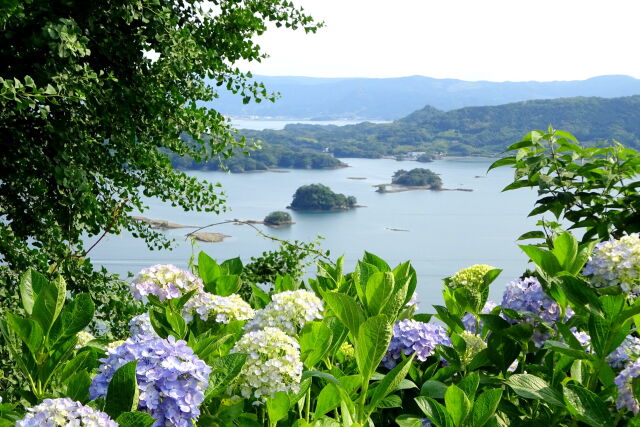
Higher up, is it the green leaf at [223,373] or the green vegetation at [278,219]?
the green leaf at [223,373]

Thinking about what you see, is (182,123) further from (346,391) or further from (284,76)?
(284,76)

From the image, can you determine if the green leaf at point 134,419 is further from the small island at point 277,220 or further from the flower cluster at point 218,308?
the small island at point 277,220

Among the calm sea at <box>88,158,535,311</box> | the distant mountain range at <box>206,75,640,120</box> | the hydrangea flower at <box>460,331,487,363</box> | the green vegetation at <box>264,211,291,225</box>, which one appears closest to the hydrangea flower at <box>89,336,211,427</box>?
the hydrangea flower at <box>460,331,487,363</box>

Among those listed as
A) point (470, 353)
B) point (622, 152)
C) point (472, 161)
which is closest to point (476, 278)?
point (470, 353)

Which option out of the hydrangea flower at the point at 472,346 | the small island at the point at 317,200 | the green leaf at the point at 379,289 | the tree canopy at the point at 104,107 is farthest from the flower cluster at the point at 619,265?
the small island at the point at 317,200

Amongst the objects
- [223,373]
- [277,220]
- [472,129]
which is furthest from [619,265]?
[472,129]

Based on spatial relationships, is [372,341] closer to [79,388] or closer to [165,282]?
[79,388]

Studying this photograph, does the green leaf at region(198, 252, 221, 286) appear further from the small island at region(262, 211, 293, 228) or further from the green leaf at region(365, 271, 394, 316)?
the small island at region(262, 211, 293, 228)
